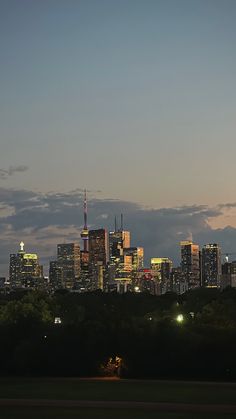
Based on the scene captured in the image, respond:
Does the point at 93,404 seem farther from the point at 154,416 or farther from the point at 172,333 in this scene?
the point at 172,333

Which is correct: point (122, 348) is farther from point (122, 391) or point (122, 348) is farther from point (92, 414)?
point (92, 414)

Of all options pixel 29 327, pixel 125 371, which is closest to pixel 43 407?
pixel 125 371

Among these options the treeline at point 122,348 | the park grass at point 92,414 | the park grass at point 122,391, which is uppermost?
the treeline at point 122,348

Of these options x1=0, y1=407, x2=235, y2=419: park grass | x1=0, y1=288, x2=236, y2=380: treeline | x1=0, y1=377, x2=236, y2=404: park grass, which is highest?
x1=0, y1=288, x2=236, y2=380: treeline

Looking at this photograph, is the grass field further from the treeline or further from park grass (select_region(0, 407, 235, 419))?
the treeline

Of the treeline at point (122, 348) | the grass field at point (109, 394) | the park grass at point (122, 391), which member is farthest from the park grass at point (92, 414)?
the treeline at point (122, 348)

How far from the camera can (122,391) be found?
31.2 m

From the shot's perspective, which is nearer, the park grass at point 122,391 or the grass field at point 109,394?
the grass field at point 109,394

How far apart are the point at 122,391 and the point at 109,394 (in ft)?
4.53

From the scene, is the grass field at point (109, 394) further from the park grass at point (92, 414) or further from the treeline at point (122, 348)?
the treeline at point (122, 348)

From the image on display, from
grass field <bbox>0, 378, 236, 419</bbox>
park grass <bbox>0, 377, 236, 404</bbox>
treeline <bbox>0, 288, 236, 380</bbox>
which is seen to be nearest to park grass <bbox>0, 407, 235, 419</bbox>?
grass field <bbox>0, 378, 236, 419</bbox>

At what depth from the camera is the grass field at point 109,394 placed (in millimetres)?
23953

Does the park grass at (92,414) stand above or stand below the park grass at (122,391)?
below

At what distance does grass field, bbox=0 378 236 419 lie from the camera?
943 inches
